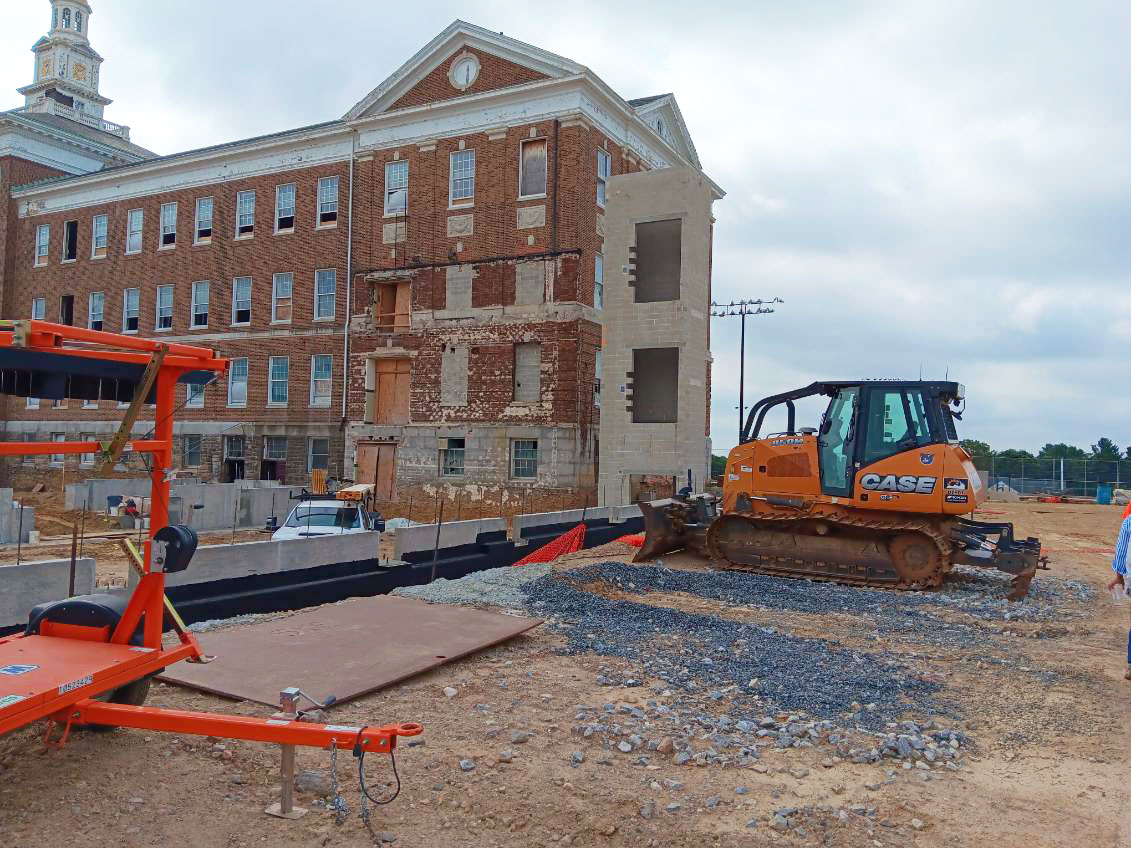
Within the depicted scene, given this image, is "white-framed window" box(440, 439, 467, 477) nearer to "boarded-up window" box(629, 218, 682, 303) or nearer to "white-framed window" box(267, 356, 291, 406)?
"white-framed window" box(267, 356, 291, 406)

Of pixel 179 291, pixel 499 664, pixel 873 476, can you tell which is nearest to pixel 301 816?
pixel 499 664

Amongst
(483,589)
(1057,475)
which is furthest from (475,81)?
(1057,475)

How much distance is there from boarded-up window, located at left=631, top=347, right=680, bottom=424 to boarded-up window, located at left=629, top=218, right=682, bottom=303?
1634 mm

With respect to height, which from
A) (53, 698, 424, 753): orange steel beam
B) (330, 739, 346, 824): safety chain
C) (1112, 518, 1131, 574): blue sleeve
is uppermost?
(1112, 518, 1131, 574): blue sleeve

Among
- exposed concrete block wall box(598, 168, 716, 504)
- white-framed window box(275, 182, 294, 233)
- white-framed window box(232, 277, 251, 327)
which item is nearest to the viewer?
exposed concrete block wall box(598, 168, 716, 504)

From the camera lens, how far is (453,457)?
2911cm

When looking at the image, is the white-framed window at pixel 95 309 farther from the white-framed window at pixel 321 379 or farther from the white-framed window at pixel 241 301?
the white-framed window at pixel 321 379

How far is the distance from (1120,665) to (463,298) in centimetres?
2333

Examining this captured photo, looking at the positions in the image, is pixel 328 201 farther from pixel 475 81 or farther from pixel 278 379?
pixel 475 81

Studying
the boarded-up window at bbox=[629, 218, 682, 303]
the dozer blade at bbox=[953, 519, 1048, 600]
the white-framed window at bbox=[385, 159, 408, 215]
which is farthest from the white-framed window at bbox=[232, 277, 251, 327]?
the dozer blade at bbox=[953, 519, 1048, 600]

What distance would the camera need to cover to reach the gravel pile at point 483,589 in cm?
1049

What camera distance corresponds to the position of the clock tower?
213ft

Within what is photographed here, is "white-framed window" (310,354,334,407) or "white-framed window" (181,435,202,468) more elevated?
"white-framed window" (310,354,334,407)

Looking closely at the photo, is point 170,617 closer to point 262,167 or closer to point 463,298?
point 463,298
